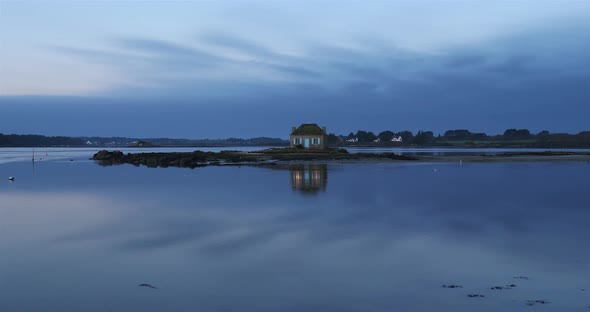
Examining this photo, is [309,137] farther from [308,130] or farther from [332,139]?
[332,139]

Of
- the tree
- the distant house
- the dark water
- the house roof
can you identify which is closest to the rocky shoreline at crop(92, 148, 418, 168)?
the distant house

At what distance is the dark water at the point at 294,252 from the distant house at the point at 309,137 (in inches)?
1856

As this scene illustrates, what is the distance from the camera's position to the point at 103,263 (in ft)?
35.8

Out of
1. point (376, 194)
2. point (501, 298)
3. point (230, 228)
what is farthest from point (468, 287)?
point (376, 194)

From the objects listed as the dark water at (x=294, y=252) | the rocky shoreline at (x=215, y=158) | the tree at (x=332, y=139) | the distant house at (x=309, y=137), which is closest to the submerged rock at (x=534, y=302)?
the dark water at (x=294, y=252)

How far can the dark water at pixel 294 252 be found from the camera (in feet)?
27.3

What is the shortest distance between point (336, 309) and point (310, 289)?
3.71ft

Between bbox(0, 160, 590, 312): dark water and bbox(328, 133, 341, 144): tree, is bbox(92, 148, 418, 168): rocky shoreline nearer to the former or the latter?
bbox(0, 160, 590, 312): dark water

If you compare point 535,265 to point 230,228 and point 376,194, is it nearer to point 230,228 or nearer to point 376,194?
point 230,228

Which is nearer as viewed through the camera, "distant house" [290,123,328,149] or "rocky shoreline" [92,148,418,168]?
"rocky shoreline" [92,148,418,168]

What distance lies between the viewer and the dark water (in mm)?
8336

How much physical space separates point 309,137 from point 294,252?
196 feet

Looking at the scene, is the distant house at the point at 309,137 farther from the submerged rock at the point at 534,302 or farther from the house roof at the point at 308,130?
the submerged rock at the point at 534,302

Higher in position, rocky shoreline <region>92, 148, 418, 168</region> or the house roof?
the house roof
